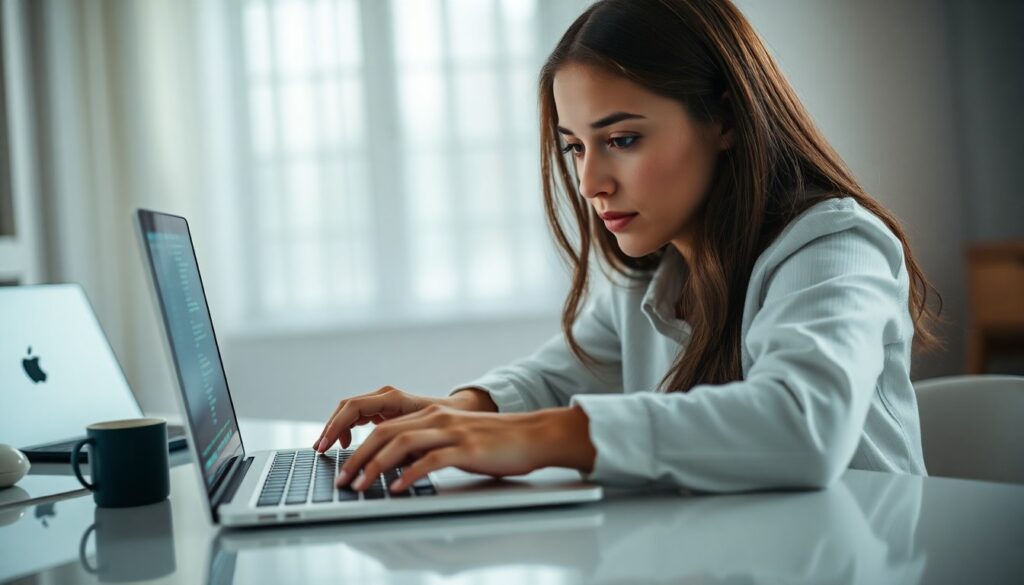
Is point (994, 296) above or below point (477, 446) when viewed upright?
below

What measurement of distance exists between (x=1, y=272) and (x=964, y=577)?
9.90ft

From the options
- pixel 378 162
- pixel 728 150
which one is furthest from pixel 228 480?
pixel 378 162

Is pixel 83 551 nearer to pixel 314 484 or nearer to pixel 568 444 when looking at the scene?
pixel 314 484

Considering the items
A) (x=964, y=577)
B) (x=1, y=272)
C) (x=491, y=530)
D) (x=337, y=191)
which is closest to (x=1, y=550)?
(x=491, y=530)

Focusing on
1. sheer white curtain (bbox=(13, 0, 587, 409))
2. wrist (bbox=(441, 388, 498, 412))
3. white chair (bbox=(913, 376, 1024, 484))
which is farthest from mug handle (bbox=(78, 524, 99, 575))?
sheer white curtain (bbox=(13, 0, 587, 409))

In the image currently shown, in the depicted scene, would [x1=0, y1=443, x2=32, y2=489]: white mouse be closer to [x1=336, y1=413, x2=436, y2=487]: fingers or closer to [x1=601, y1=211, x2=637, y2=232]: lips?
[x1=336, y1=413, x2=436, y2=487]: fingers

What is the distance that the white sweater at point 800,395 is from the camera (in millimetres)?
801

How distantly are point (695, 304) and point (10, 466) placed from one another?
32.0 inches

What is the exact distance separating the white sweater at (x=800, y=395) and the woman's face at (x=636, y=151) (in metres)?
0.16

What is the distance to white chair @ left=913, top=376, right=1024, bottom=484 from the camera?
1.14 metres

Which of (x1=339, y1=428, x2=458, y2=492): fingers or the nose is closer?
(x1=339, y1=428, x2=458, y2=492): fingers

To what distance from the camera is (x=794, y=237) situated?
104 cm

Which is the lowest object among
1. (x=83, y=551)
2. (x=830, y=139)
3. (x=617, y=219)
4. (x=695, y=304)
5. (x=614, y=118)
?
(x=83, y=551)

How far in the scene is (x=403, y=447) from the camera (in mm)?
800
